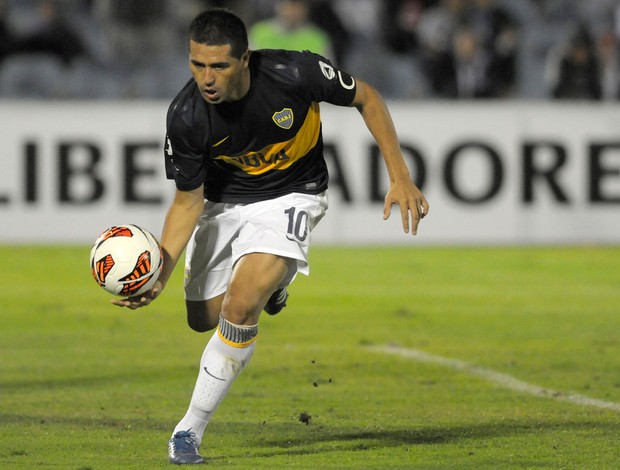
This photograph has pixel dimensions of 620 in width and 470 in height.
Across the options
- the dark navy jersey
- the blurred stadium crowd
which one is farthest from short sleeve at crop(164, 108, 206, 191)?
the blurred stadium crowd

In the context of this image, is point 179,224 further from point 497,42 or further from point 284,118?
point 497,42

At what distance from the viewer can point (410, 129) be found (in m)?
14.9

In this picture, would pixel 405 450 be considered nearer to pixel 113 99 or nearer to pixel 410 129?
pixel 410 129

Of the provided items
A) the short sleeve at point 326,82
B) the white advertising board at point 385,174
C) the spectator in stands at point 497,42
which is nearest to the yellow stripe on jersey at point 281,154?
the short sleeve at point 326,82

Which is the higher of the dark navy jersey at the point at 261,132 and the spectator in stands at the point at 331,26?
the spectator in stands at the point at 331,26

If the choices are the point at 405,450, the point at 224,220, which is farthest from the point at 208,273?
the point at 405,450

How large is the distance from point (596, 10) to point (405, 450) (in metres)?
13.5

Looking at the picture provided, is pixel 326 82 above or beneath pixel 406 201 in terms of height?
above

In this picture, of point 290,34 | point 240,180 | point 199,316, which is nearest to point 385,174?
point 290,34

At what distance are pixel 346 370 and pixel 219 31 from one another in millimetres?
3319

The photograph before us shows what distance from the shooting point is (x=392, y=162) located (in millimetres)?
5852

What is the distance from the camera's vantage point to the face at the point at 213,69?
549 centimetres

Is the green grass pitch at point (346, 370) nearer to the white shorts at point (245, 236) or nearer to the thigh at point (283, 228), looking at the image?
the white shorts at point (245, 236)

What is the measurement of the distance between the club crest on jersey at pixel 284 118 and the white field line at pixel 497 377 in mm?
2266
